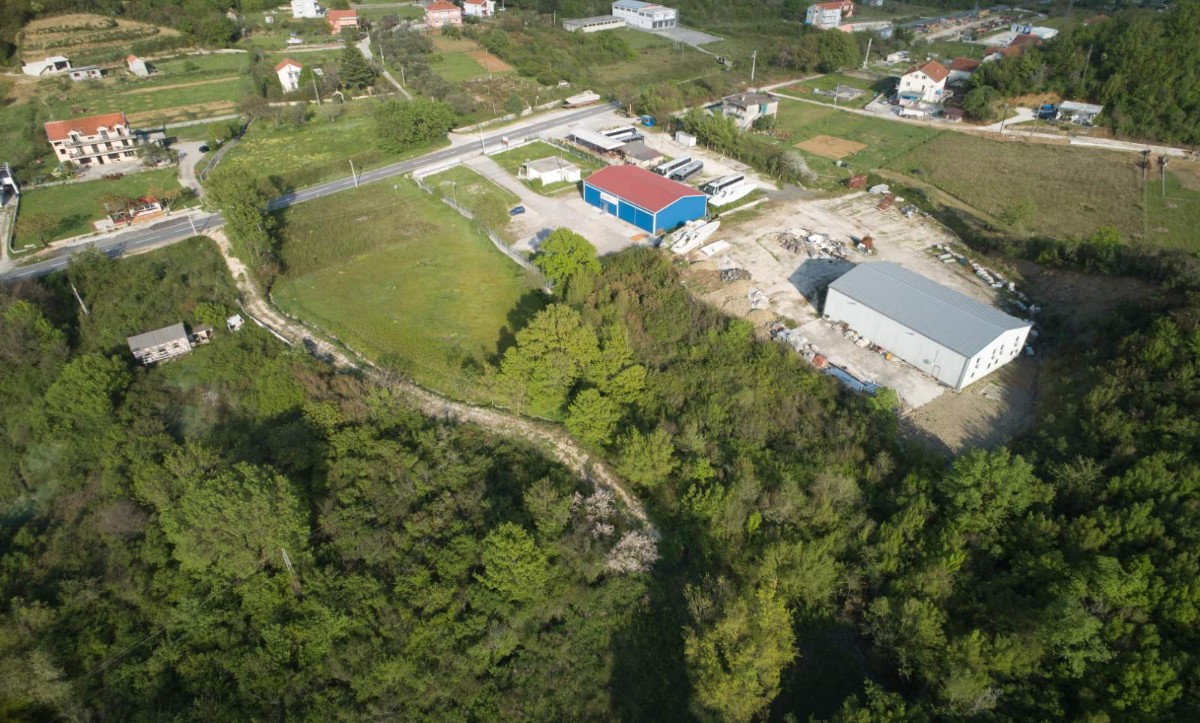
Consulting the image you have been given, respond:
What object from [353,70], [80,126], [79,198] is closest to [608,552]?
[79,198]

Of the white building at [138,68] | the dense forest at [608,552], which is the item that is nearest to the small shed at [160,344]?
the dense forest at [608,552]

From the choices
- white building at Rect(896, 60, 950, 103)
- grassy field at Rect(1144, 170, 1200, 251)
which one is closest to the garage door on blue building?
grassy field at Rect(1144, 170, 1200, 251)

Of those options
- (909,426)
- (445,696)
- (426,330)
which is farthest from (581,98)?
(445,696)

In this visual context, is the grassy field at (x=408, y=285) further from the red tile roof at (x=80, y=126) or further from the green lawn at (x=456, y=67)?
the green lawn at (x=456, y=67)

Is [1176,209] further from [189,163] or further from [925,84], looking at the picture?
[189,163]

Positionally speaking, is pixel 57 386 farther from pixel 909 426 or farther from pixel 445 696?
pixel 909 426

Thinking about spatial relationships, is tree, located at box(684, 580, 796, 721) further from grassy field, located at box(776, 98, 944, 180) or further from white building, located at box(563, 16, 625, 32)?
white building, located at box(563, 16, 625, 32)
